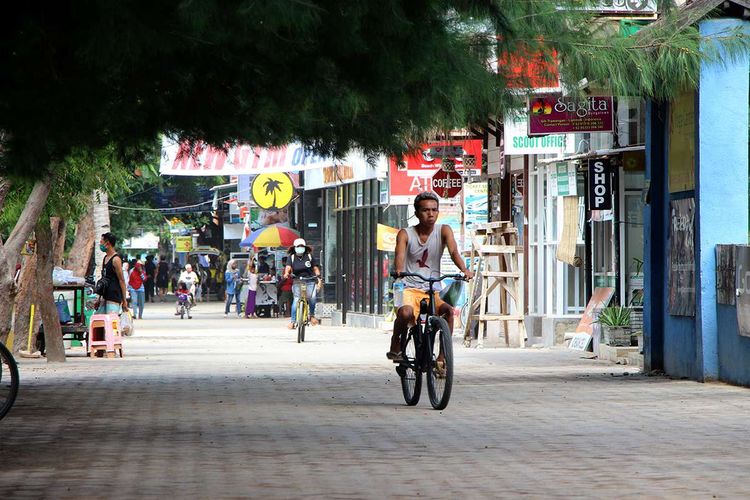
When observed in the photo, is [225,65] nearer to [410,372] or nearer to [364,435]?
[364,435]

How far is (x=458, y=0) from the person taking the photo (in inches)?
367

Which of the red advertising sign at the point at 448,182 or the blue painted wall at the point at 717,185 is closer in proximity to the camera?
the blue painted wall at the point at 717,185

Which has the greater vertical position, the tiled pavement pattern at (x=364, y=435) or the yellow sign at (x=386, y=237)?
the yellow sign at (x=386, y=237)

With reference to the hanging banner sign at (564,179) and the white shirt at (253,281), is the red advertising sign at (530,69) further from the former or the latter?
the white shirt at (253,281)

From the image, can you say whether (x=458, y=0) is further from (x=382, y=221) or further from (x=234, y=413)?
(x=382, y=221)

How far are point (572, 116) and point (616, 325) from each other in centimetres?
284

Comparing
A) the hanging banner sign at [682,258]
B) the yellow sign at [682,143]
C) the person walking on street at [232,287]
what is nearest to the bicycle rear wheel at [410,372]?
the hanging banner sign at [682,258]

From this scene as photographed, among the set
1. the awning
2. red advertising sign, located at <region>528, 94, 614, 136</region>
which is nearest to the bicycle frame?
red advertising sign, located at <region>528, 94, 614, 136</region>

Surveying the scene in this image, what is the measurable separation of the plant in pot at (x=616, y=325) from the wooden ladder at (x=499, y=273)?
15.2 feet

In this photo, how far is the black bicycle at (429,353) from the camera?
1295cm

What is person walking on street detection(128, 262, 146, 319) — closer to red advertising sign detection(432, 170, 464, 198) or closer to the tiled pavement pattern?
red advertising sign detection(432, 170, 464, 198)

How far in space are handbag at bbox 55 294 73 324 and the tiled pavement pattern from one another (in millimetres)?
3913

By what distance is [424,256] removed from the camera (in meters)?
13.8

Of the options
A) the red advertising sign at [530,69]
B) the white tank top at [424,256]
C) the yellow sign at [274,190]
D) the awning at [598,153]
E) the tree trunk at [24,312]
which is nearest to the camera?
the white tank top at [424,256]
